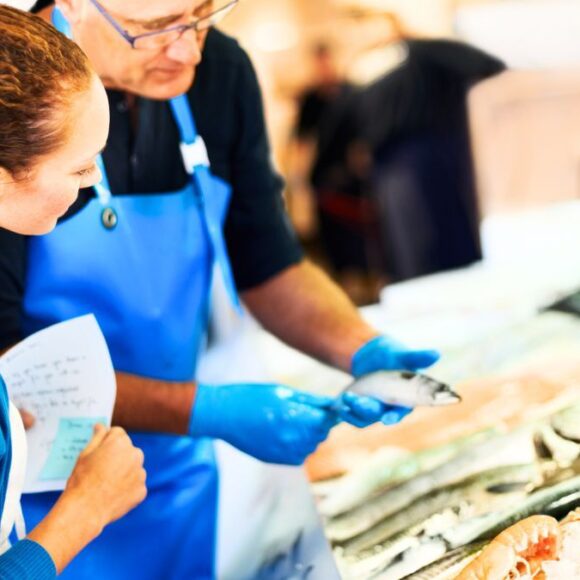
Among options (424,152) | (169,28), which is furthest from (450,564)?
(424,152)

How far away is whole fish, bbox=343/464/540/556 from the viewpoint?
1.24m

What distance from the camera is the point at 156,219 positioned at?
1.26m

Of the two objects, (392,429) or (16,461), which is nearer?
(16,461)

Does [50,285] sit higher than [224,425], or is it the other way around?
[50,285]

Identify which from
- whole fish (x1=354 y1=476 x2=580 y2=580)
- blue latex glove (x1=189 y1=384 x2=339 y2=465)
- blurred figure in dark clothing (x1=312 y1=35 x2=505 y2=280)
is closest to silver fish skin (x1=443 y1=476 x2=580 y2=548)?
whole fish (x1=354 y1=476 x2=580 y2=580)

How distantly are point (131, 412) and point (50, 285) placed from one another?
0.22 m

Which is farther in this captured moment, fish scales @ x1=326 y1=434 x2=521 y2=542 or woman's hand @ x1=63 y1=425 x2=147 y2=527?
fish scales @ x1=326 y1=434 x2=521 y2=542

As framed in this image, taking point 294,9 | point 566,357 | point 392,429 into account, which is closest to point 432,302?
point 566,357

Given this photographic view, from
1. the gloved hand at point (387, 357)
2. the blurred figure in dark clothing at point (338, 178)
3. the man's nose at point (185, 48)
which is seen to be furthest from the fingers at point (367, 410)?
the blurred figure in dark clothing at point (338, 178)

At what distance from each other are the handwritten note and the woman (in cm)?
9

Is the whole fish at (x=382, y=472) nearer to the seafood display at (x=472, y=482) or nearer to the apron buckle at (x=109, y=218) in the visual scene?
the seafood display at (x=472, y=482)

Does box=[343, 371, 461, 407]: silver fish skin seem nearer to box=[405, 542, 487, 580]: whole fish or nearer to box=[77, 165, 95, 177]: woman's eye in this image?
box=[405, 542, 487, 580]: whole fish

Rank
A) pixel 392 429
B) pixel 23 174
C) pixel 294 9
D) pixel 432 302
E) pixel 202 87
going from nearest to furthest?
pixel 23 174, pixel 202 87, pixel 392 429, pixel 432 302, pixel 294 9

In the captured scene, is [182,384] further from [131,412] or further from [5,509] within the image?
[5,509]
